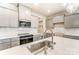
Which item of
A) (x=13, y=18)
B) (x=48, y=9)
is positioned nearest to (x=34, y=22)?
(x=48, y=9)

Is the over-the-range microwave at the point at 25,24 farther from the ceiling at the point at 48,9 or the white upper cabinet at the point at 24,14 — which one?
the ceiling at the point at 48,9

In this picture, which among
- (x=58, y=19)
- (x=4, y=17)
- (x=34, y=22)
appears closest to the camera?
(x=58, y=19)

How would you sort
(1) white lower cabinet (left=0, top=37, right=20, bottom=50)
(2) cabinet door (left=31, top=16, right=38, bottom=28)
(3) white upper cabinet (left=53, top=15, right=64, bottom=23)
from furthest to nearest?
(1) white lower cabinet (left=0, top=37, right=20, bottom=50)
(2) cabinet door (left=31, top=16, right=38, bottom=28)
(3) white upper cabinet (left=53, top=15, right=64, bottom=23)

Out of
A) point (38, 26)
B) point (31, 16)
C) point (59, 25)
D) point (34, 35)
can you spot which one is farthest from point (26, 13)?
point (59, 25)

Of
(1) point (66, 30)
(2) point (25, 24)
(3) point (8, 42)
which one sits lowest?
(3) point (8, 42)

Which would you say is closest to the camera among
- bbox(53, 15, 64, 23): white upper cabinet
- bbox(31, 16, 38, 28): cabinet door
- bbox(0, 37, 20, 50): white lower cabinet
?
bbox(53, 15, 64, 23): white upper cabinet

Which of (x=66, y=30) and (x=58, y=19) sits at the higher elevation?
Answer: (x=58, y=19)

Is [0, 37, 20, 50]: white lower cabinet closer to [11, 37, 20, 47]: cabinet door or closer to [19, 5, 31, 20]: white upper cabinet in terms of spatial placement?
[11, 37, 20, 47]: cabinet door

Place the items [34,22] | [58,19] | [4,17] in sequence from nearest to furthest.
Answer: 1. [58,19]
2. [34,22]
3. [4,17]

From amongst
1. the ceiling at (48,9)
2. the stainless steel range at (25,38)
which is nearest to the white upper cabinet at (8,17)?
the stainless steel range at (25,38)

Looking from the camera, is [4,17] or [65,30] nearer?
[65,30]

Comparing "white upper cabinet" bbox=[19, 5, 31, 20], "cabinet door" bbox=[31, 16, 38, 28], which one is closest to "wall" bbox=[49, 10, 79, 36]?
"cabinet door" bbox=[31, 16, 38, 28]

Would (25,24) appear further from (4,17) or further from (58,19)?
(58,19)

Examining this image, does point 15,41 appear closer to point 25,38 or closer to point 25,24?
point 25,38
